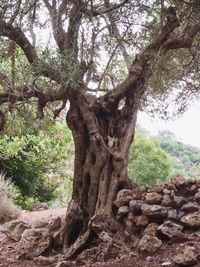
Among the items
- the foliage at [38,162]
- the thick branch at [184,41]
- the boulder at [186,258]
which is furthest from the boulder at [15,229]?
the foliage at [38,162]

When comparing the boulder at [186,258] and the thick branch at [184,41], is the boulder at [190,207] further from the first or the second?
the thick branch at [184,41]

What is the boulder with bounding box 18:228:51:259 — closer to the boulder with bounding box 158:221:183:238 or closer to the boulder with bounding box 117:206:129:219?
the boulder with bounding box 117:206:129:219

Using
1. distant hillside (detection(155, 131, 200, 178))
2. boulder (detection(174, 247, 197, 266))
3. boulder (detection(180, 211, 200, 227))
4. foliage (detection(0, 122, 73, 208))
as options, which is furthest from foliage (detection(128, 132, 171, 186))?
boulder (detection(174, 247, 197, 266))

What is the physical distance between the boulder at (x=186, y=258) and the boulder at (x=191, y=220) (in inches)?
25.9

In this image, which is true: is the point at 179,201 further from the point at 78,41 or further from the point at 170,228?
the point at 78,41

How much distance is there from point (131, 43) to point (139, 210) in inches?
84.5

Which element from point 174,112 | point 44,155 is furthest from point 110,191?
point 44,155

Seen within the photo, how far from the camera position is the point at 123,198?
5.86 meters

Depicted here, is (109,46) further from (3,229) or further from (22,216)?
(22,216)

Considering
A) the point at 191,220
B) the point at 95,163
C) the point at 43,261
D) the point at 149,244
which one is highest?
the point at 95,163

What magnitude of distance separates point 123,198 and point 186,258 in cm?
163

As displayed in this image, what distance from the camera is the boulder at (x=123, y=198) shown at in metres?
5.84

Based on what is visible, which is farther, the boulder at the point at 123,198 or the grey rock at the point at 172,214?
the boulder at the point at 123,198

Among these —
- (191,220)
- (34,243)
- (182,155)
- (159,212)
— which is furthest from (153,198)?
(182,155)
